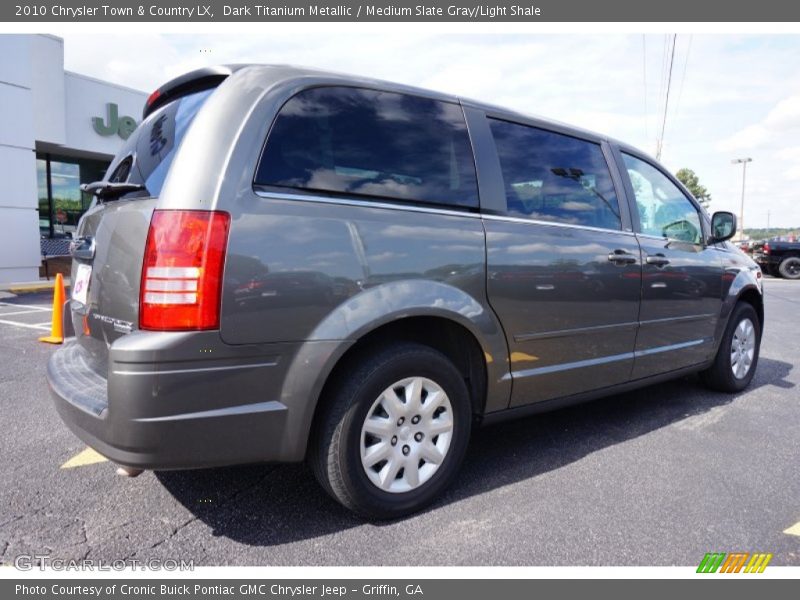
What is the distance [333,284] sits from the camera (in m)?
2.24

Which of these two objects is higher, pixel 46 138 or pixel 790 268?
pixel 46 138

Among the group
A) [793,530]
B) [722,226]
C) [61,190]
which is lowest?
[793,530]

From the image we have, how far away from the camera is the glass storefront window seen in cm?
1578

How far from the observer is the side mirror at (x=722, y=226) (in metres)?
4.45

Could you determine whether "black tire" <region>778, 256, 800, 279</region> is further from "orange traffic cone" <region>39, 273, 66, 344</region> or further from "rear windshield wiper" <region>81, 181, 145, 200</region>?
"rear windshield wiper" <region>81, 181, 145, 200</region>

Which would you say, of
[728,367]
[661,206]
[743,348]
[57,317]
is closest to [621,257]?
[661,206]

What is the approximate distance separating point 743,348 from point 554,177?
2666mm

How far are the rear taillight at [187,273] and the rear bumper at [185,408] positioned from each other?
61 mm

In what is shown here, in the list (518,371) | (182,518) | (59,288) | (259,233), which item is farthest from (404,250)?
(59,288)

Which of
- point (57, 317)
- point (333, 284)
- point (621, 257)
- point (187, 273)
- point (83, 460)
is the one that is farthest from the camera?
point (57, 317)

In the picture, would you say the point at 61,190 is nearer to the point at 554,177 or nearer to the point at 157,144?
the point at 157,144

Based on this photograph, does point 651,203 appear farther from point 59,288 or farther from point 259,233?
point 59,288

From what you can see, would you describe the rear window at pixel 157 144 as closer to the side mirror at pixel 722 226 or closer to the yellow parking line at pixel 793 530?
the yellow parking line at pixel 793 530

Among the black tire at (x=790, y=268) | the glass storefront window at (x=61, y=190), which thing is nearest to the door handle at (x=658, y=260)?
the glass storefront window at (x=61, y=190)
